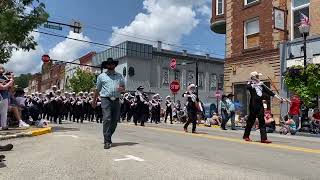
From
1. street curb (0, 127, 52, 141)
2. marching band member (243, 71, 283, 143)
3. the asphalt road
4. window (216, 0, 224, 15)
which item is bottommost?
the asphalt road

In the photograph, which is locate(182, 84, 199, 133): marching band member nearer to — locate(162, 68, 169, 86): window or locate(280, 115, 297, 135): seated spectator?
locate(280, 115, 297, 135): seated spectator

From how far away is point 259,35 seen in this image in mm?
29969

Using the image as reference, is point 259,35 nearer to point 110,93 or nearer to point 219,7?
point 219,7

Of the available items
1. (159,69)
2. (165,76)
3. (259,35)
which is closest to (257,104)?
(259,35)

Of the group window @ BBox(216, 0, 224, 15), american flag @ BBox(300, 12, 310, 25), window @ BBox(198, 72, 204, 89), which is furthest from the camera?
window @ BBox(198, 72, 204, 89)

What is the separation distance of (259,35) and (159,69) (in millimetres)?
35467

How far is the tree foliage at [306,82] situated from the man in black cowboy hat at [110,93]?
12111 millimetres

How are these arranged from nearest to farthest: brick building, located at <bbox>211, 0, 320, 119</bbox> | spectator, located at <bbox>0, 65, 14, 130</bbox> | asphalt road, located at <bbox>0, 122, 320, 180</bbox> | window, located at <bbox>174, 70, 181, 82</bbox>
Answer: asphalt road, located at <bbox>0, 122, 320, 180</bbox> < spectator, located at <bbox>0, 65, 14, 130</bbox> < brick building, located at <bbox>211, 0, 320, 119</bbox> < window, located at <bbox>174, 70, 181, 82</bbox>

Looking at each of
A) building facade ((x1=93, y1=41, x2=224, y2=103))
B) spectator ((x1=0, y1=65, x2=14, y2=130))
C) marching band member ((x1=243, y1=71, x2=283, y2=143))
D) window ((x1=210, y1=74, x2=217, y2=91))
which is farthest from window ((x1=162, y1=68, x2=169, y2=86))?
marching band member ((x1=243, y1=71, x2=283, y2=143))

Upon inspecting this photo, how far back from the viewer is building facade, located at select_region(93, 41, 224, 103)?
6184 centimetres

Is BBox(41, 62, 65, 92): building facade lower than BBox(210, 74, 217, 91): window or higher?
higher

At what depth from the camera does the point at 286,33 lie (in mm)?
28422

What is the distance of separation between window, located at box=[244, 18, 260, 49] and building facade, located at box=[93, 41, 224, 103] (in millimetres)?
26325

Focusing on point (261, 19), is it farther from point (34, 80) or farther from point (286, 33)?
point (34, 80)
